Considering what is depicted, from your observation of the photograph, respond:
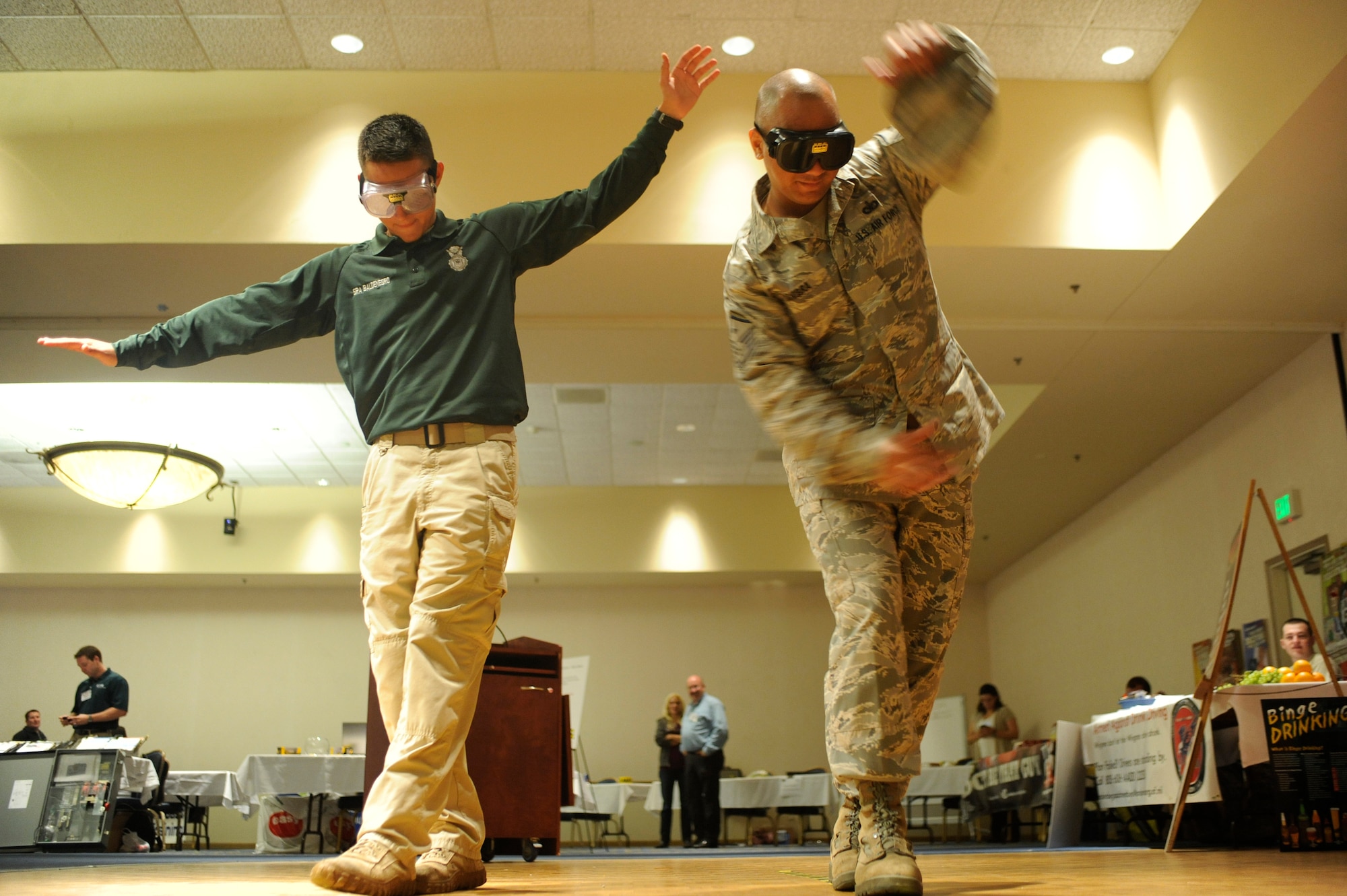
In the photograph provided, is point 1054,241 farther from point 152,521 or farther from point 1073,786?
point 152,521

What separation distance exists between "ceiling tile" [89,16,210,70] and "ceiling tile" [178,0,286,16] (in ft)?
0.44

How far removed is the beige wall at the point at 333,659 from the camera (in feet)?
40.4

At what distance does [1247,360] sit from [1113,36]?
8.55ft

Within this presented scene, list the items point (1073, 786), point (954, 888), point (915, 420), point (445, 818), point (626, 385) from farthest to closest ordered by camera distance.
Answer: point (626, 385), point (1073, 786), point (445, 818), point (915, 420), point (954, 888)

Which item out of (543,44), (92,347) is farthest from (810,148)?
(543,44)

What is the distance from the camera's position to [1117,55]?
5.73 m

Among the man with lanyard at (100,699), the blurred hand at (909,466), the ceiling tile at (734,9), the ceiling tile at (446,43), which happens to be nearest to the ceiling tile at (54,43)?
the ceiling tile at (446,43)

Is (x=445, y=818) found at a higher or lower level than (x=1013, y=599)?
lower

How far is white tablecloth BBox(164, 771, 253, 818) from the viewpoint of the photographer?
856 cm

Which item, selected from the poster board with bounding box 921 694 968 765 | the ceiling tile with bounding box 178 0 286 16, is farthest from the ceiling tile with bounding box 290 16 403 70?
the poster board with bounding box 921 694 968 765

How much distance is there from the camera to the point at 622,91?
5926mm

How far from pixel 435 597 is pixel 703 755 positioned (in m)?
7.87

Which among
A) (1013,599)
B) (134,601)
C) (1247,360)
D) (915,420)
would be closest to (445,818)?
(915,420)

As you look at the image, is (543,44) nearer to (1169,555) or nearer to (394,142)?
(394,142)
